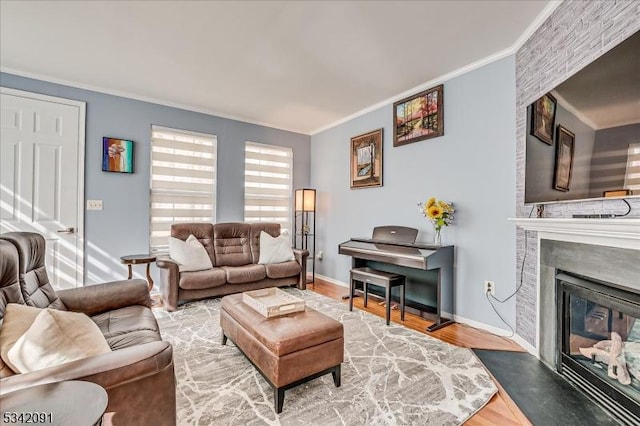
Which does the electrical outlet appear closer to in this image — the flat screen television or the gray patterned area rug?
the gray patterned area rug

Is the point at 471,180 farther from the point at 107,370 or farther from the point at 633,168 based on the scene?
the point at 107,370

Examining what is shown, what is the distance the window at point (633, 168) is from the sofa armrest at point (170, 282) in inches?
149

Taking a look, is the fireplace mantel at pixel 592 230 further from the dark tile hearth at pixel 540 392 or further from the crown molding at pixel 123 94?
the crown molding at pixel 123 94

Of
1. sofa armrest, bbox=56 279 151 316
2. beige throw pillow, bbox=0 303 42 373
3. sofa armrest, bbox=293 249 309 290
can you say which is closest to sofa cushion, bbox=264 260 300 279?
sofa armrest, bbox=293 249 309 290

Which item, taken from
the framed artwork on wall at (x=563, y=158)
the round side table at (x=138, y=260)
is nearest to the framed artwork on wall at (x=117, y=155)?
the round side table at (x=138, y=260)

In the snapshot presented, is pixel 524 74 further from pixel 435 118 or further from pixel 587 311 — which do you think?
pixel 587 311

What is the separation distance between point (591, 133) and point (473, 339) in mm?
1860

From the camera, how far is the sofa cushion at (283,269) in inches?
156

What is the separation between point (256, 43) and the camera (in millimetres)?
2627

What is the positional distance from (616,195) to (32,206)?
5.06 meters

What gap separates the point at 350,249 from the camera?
3605 mm

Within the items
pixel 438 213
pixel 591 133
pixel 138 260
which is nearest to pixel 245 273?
pixel 138 260

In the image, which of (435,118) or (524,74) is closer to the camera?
(524,74)

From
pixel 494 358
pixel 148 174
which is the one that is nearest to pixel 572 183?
pixel 494 358
